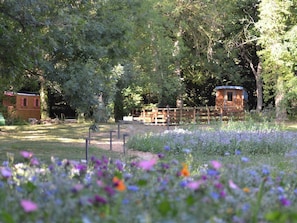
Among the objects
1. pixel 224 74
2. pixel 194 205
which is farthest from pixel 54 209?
pixel 224 74

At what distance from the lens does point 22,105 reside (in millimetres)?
25891

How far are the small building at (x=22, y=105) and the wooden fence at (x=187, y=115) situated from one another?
22.6ft

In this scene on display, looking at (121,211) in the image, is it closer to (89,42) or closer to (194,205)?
(194,205)

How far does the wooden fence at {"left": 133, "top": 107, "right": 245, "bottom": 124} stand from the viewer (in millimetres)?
23000

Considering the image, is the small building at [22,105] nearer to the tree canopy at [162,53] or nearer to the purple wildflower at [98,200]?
the tree canopy at [162,53]

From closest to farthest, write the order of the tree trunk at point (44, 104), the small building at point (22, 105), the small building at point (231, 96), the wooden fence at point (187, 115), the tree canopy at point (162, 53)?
1. the tree canopy at point (162, 53)
2. the wooden fence at point (187, 115)
3. the small building at point (22, 105)
4. the tree trunk at point (44, 104)
5. the small building at point (231, 96)

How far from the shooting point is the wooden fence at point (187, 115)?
23.0 metres

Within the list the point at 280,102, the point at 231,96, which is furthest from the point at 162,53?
the point at 280,102

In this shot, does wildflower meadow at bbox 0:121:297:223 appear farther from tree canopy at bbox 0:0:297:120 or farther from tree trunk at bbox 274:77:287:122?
tree trunk at bbox 274:77:287:122

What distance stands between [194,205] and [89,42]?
9405 millimetres

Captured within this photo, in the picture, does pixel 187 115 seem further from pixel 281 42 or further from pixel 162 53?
pixel 281 42

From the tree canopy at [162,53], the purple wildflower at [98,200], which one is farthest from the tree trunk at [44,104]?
the purple wildflower at [98,200]

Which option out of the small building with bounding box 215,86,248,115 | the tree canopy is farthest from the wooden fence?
the small building with bounding box 215,86,248,115

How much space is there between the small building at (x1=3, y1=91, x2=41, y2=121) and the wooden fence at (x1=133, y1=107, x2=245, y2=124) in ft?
22.6
